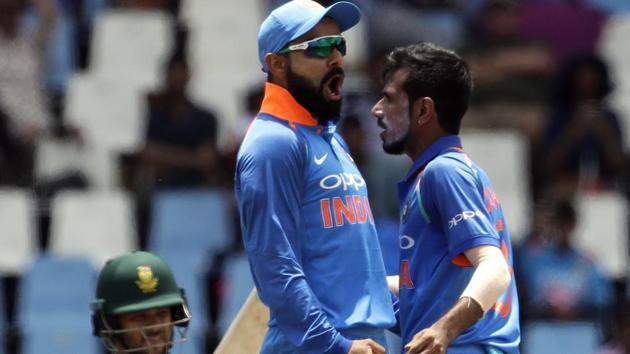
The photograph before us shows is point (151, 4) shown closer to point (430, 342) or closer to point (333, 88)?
point (333, 88)

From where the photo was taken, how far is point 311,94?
5.40 meters

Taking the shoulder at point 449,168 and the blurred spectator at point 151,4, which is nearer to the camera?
the shoulder at point 449,168

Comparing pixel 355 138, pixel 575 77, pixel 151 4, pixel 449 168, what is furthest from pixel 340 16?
pixel 151 4

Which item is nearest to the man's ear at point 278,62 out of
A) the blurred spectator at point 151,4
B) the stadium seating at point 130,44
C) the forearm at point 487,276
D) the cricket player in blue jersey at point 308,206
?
the cricket player in blue jersey at point 308,206

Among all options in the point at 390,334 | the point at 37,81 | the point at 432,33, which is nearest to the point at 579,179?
the point at 432,33

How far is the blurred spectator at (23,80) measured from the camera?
1138cm

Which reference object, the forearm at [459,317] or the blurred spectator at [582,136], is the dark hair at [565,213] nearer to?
the blurred spectator at [582,136]

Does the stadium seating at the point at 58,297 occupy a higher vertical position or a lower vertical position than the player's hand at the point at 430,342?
lower

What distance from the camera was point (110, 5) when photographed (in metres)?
Answer: 13.2

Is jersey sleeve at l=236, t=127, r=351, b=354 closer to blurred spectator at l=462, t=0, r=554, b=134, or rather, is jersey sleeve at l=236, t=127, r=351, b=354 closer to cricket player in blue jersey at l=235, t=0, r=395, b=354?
cricket player in blue jersey at l=235, t=0, r=395, b=354

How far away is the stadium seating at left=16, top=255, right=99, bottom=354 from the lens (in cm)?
1021

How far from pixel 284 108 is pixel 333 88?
0.62 feet

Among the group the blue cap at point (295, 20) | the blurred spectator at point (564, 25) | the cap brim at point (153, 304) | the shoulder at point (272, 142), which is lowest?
the blurred spectator at point (564, 25)

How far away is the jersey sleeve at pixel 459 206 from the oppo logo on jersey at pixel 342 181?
0.84 ft
